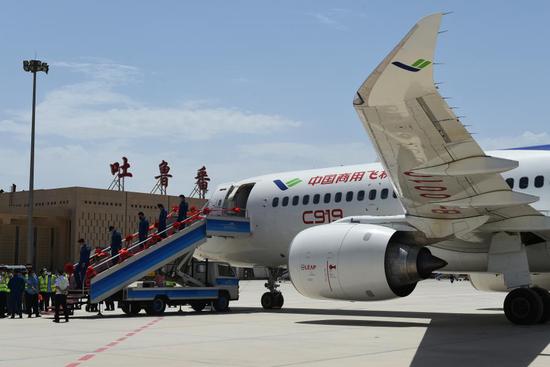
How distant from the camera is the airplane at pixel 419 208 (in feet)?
39.9

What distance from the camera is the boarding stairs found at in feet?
70.2

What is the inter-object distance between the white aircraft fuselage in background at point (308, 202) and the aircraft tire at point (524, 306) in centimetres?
154

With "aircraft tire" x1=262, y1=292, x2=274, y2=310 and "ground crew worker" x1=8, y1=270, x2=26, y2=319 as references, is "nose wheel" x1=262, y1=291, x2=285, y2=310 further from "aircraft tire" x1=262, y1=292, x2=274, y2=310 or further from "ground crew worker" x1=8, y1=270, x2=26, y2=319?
"ground crew worker" x1=8, y1=270, x2=26, y2=319

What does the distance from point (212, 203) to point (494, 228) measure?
1128 cm

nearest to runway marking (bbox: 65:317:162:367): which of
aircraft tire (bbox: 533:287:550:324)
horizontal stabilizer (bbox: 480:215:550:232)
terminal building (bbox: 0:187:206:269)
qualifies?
horizontal stabilizer (bbox: 480:215:550:232)

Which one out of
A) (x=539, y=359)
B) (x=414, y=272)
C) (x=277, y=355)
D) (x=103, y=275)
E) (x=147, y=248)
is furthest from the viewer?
(x=147, y=248)

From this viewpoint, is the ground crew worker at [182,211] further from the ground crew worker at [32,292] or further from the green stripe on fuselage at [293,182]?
the ground crew worker at [32,292]

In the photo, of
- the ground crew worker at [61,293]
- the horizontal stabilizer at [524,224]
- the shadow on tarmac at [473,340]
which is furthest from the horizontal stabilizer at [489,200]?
the ground crew worker at [61,293]

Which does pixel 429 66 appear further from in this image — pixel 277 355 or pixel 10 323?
pixel 10 323

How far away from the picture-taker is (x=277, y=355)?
11.6m

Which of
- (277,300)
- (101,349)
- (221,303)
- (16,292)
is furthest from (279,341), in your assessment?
(16,292)

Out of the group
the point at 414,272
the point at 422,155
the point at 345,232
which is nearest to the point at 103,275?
the point at 345,232

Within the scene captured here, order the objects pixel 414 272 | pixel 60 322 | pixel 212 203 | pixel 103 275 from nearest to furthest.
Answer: pixel 414 272, pixel 60 322, pixel 103 275, pixel 212 203

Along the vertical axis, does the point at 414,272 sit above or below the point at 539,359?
above
